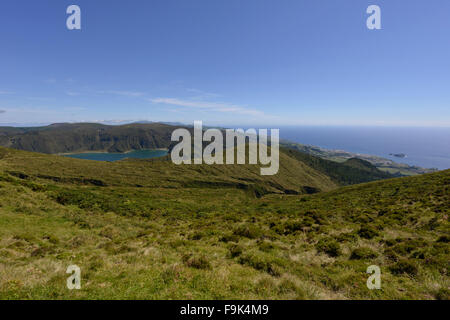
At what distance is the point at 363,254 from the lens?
9.73m

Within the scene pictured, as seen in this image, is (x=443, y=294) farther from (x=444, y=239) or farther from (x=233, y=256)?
(x=233, y=256)

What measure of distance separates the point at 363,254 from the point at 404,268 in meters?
1.78

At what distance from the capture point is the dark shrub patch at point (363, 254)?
9657 mm

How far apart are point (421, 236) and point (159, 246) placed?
17996 mm

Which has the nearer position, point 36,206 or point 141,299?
point 141,299

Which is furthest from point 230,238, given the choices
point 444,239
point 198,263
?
point 444,239

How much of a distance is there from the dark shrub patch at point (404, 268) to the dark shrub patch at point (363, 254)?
1286 mm

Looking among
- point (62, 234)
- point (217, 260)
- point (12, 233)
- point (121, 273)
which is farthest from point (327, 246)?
point (12, 233)

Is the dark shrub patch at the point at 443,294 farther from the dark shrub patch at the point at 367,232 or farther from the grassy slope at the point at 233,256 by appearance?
the dark shrub patch at the point at 367,232

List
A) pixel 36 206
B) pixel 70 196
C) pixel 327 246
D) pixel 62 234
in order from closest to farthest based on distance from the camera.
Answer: pixel 327 246 < pixel 62 234 < pixel 36 206 < pixel 70 196

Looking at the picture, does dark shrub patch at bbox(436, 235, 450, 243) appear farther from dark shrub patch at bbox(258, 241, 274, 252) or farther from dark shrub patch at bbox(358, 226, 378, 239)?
dark shrub patch at bbox(258, 241, 274, 252)

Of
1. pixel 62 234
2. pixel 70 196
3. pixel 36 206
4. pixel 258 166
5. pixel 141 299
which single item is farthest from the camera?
Answer: pixel 258 166

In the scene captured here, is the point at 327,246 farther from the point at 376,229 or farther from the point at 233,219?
the point at 233,219

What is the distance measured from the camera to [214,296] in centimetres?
604
